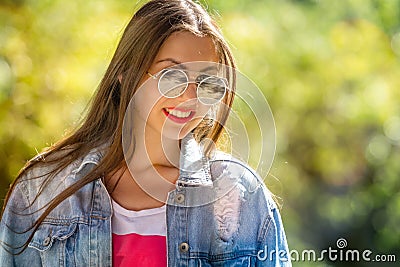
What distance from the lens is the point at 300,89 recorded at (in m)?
3.92

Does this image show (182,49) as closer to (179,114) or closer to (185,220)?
(179,114)

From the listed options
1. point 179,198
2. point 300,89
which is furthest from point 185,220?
point 300,89

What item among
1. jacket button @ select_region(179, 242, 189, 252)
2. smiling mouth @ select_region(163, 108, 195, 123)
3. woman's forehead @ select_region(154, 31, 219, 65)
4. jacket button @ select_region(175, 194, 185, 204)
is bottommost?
jacket button @ select_region(179, 242, 189, 252)

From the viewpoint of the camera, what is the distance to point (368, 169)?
4.20 meters

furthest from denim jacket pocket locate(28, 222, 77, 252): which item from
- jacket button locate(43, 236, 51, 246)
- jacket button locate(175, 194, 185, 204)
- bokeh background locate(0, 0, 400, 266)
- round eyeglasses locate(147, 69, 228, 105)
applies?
bokeh background locate(0, 0, 400, 266)

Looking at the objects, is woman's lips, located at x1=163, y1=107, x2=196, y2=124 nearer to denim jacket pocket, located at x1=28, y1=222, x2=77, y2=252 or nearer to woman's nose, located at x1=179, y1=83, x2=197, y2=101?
woman's nose, located at x1=179, y1=83, x2=197, y2=101

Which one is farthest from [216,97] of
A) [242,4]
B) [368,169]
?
[368,169]

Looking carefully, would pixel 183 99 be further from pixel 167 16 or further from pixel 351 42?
pixel 351 42

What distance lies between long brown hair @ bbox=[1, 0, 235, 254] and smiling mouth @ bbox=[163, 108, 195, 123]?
0.10 m

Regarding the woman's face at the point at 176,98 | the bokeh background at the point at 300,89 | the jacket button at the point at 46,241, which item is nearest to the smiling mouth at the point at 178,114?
the woman's face at the point at 176,98

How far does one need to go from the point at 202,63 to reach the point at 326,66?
2.04m

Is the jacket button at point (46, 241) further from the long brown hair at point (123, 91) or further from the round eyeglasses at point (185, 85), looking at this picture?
the round eyeglasses at point (185, 85)

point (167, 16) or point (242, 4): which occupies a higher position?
point (242, 4)

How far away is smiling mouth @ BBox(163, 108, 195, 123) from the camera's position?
6.16 ft
